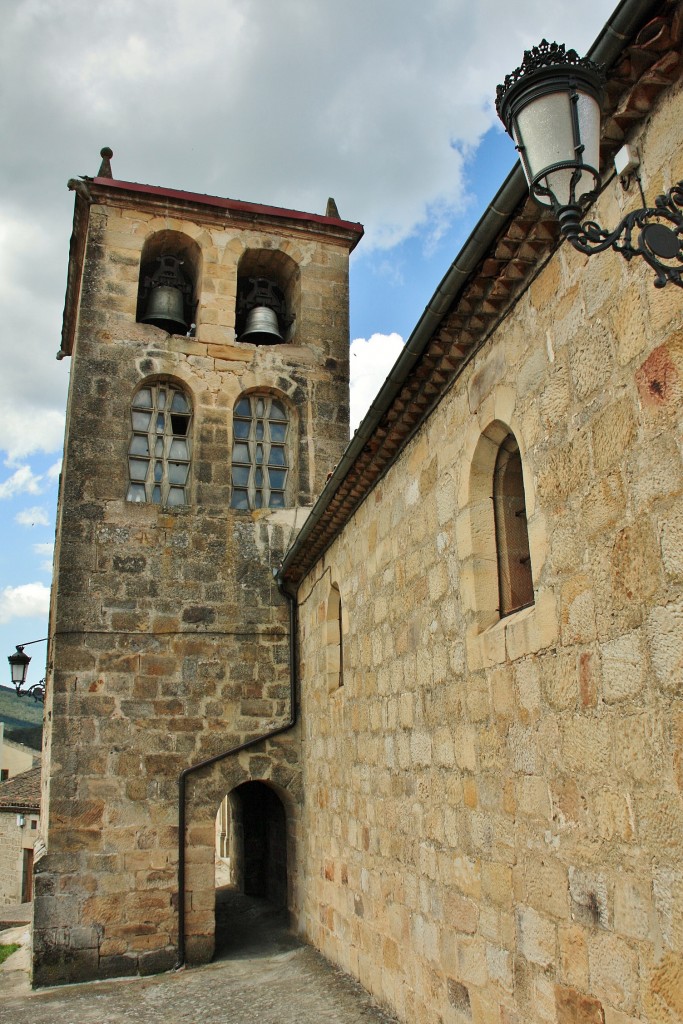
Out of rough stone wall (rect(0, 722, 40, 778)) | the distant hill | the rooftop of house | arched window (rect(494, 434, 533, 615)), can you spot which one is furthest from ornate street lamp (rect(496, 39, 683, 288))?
the distant hill

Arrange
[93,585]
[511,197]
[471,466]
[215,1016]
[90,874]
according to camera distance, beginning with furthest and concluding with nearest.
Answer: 1. [93,585]
2. [90,874]
3. [215,1016]
4. [471,466]
5. [511,197]

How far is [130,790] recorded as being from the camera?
28.3ft

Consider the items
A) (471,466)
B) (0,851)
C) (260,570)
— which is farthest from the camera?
(0,851)

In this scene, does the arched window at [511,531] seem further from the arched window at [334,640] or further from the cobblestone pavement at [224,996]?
the arched window at [334,640]

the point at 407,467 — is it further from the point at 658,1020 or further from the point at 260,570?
the point at 260,570

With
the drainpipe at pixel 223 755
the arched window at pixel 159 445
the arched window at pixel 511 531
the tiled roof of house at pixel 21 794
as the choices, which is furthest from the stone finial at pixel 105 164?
the tiled roof of house at pixel 21 794

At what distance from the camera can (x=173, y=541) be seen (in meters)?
9.53

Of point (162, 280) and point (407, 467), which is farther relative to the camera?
point (162, 280)

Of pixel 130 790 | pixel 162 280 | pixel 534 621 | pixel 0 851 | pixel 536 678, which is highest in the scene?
pixel 162 280

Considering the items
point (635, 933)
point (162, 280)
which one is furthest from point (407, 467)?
point (162, 280)

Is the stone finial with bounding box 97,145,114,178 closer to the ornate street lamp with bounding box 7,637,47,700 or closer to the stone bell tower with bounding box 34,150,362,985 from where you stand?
the stone bell tower with bounding box 34,150,362,985

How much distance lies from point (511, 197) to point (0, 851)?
81.2ft

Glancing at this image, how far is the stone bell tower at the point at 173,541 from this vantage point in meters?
8.45

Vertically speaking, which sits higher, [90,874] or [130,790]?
[130,790]
